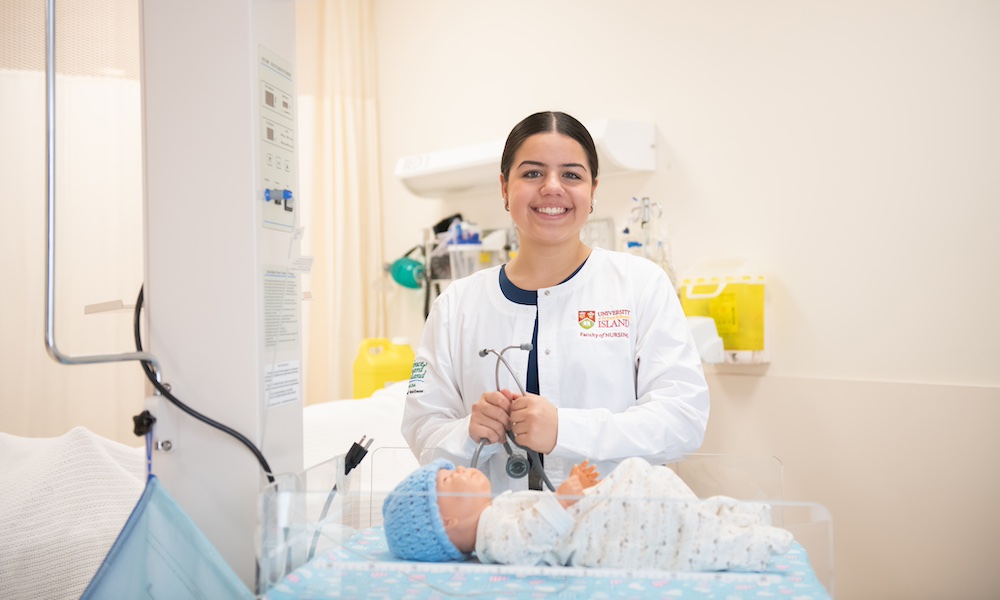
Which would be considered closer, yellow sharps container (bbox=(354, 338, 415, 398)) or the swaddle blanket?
the swaddle blanket

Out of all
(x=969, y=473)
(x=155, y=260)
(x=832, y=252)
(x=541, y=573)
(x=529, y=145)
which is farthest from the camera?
(x=832, y=252)

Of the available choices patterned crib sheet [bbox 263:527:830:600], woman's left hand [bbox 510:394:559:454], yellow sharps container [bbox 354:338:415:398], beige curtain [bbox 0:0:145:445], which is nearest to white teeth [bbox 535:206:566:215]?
woman's left hand [bbox 510:394:559:454]

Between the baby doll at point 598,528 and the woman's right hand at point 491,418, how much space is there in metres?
0.33

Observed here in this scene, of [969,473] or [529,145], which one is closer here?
[529,145]

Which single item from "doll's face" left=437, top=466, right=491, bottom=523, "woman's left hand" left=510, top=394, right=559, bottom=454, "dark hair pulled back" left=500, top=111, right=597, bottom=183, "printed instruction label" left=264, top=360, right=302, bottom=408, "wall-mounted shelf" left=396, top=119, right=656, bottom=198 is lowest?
"doll's face" left=437, top=466, right=491, bottom=523

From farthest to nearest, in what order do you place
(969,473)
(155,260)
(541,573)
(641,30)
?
(641,30)
(969,473)
(155,260)
(541,573)

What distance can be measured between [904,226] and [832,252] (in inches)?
9.4

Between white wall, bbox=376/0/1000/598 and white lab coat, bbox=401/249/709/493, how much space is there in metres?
1.18

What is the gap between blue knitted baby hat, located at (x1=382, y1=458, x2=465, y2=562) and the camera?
114 centimetres

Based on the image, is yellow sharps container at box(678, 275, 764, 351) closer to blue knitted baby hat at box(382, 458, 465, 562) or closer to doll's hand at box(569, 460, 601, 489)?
doll's hand at box(569, 460, 601, 489)

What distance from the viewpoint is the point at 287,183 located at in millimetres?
1500

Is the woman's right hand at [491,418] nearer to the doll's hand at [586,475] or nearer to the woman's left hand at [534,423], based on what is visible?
the woman's left hand at [534,423]

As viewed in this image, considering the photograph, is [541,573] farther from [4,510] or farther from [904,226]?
[904,226]

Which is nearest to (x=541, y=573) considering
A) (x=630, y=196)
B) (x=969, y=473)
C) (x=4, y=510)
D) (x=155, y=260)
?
(x=155, y=260)
